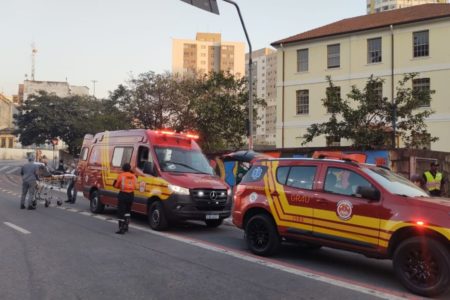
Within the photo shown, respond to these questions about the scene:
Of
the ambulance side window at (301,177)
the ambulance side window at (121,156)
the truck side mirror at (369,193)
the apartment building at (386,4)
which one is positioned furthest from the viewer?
the apartment building at (386,4)

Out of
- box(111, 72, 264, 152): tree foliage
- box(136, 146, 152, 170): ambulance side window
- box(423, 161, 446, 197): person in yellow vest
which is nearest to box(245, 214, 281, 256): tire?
box(136, 146, 152, 170): ambulance side window

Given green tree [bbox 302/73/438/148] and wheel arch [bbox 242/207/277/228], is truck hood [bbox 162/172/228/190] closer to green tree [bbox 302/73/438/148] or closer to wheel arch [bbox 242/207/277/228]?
wheel arch [bbox 242/207/277/228]

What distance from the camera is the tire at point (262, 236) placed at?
829 centimetres

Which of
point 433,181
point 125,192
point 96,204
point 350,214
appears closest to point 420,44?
point 433,181

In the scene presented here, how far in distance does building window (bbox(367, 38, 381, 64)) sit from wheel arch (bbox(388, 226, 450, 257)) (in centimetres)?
3197

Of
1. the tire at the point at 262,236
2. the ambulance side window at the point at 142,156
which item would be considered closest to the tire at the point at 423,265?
the tire at the point at 262,236

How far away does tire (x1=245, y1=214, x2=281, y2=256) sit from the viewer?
326 inches

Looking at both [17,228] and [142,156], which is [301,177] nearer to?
[142,156]

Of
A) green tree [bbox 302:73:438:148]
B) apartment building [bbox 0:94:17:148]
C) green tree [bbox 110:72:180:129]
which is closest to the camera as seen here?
green tree [bbox 302:73:438:148]

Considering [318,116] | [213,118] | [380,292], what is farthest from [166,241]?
[318,116]

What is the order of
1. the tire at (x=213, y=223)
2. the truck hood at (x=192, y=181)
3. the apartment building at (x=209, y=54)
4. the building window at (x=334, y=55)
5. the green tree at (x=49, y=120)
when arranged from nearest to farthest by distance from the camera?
the truck hood at (x=192, y=181), the tire at (x=213, y=223), the building window at (x=334, y=55), the green tree at (x=49, y=120), the apartment building at (x=209, y=54)

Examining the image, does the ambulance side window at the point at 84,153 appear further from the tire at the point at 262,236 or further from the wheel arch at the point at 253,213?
the tire at the point at 262,236

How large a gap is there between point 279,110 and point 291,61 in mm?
4319

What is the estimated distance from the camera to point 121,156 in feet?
42.5
